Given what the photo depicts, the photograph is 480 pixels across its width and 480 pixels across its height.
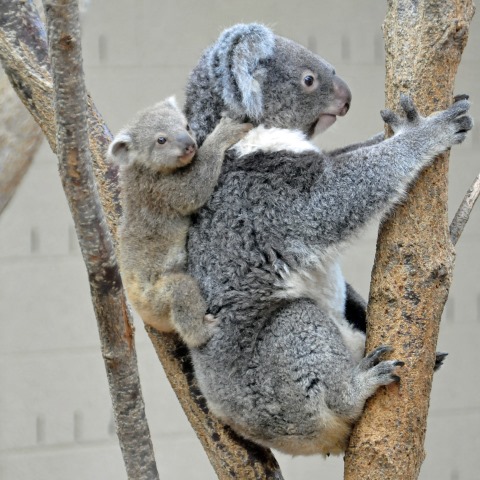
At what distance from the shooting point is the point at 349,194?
260cm

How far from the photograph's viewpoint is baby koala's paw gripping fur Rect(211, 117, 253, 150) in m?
2.72

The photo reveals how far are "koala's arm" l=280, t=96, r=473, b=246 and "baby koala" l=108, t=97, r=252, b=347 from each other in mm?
293

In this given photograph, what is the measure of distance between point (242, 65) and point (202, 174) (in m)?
0.40

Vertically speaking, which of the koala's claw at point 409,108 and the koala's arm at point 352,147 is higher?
the koala's claw at point 409,108

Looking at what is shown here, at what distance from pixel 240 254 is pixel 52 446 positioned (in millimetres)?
3227

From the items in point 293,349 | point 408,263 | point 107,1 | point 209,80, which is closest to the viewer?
point 408,263

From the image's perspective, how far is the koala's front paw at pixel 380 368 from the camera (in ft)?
7.75

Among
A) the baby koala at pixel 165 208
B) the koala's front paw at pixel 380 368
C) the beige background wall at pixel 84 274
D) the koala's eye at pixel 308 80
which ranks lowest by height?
the beige background wall at pixel 84 274

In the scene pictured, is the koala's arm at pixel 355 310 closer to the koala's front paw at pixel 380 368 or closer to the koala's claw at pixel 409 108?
the koala's front paw at pixel 380 368

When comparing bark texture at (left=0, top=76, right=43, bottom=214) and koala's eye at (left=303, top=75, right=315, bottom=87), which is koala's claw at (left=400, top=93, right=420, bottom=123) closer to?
koala's eye at (left=303, top=75, right=315, bottom=87)

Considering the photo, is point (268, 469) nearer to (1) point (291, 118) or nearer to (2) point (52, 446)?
(1) point (291, 118)

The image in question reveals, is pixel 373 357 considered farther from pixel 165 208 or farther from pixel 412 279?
pixel 165 208

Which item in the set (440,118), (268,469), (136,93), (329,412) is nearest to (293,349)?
(329,412)

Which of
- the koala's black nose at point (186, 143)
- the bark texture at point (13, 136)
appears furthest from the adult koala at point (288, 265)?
the bark texture at point (13, 136)
